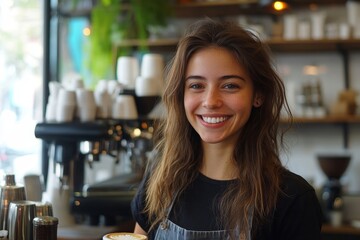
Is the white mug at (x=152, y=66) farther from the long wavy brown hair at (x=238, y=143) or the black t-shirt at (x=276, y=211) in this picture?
the black t-shirt at (x=276, y=211)

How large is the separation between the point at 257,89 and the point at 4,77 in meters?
2.57

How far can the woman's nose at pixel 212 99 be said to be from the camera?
1.66 metres

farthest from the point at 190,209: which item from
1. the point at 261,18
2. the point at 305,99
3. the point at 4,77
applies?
the point at 261,18

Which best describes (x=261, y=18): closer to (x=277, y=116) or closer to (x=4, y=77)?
(x=4, y=77)

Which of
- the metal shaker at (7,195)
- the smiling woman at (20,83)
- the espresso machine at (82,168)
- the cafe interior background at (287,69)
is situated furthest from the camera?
the cafe interior background at (287,69)

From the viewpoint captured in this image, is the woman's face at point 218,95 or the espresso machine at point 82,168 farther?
the espresso machine at point 82,168

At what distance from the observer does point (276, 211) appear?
1.64m

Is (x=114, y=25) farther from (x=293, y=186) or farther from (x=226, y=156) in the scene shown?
(x=293, y=186)

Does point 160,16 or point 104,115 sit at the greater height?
point 160,16

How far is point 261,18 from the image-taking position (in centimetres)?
481

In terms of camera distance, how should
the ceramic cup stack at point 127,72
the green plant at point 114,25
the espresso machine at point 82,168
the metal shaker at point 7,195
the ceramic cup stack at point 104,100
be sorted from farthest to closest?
the green plant at point 114,25 < the ceramic cup stack at point 127,72 < the ceramic cup stack at point 104,100 < the espresso machine at point 82,168 < the metal shaker at point 7,195

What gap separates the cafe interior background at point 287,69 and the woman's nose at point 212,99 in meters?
2.41

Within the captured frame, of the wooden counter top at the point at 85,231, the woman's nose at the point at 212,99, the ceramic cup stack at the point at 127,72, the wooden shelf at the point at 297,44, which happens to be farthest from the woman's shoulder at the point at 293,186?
A: the wooden shelf at the point at 297,44

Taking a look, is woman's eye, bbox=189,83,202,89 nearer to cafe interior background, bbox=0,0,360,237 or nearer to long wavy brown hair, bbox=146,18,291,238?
long wavy brown hair, bbox=146,18,291,238
